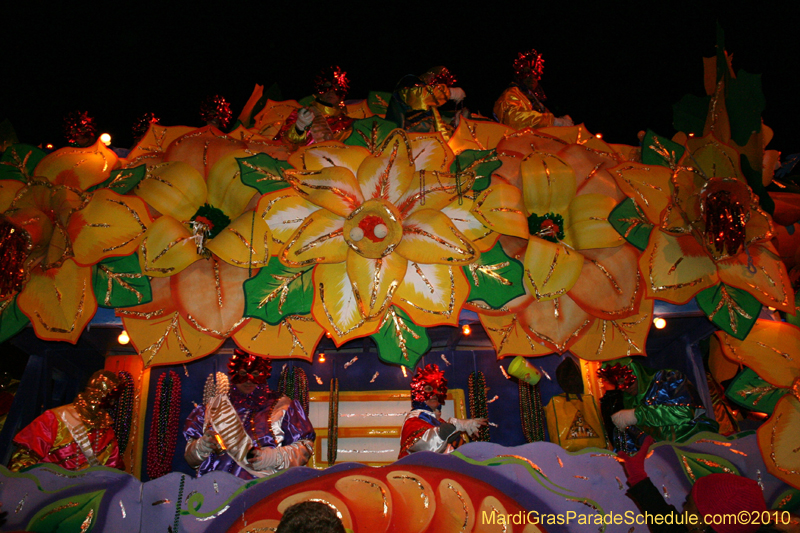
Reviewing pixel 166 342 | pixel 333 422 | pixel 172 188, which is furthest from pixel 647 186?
pixel 333 422

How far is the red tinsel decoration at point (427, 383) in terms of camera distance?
2590mm

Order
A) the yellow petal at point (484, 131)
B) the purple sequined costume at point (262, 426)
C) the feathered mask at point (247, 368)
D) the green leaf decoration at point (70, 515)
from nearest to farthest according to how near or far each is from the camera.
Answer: the green leaf decoration at point (70, 515)
the yellow petal at point (484, 131)
the purple sequined costume at point (262, 426)
the feathered mask at point (247, 368)

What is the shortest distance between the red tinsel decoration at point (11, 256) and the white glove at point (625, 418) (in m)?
2.54

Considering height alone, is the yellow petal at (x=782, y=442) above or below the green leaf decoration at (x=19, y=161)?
below

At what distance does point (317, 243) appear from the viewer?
1.68 meters

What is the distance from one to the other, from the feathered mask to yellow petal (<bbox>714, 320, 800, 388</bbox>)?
1.94m

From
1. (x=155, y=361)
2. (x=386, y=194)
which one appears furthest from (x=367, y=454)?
(x=386, y=194)

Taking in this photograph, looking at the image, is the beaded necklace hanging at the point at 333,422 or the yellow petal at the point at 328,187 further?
the beaded necklace hanging at the point at 333,422

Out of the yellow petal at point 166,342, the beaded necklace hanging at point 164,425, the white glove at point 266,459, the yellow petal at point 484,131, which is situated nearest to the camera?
the yellow petal at point 166,342

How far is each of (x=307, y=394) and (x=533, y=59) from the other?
2.16 metres

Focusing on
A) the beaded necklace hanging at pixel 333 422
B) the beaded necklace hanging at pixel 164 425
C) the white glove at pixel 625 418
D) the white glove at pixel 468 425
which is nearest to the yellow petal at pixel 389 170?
the white glove at pixel 468 425

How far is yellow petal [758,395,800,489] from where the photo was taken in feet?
5.98

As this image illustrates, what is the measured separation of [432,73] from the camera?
2.07 m

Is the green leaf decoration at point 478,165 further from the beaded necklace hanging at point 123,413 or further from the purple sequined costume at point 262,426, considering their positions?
the beaded necklace hanging at point 123,413
